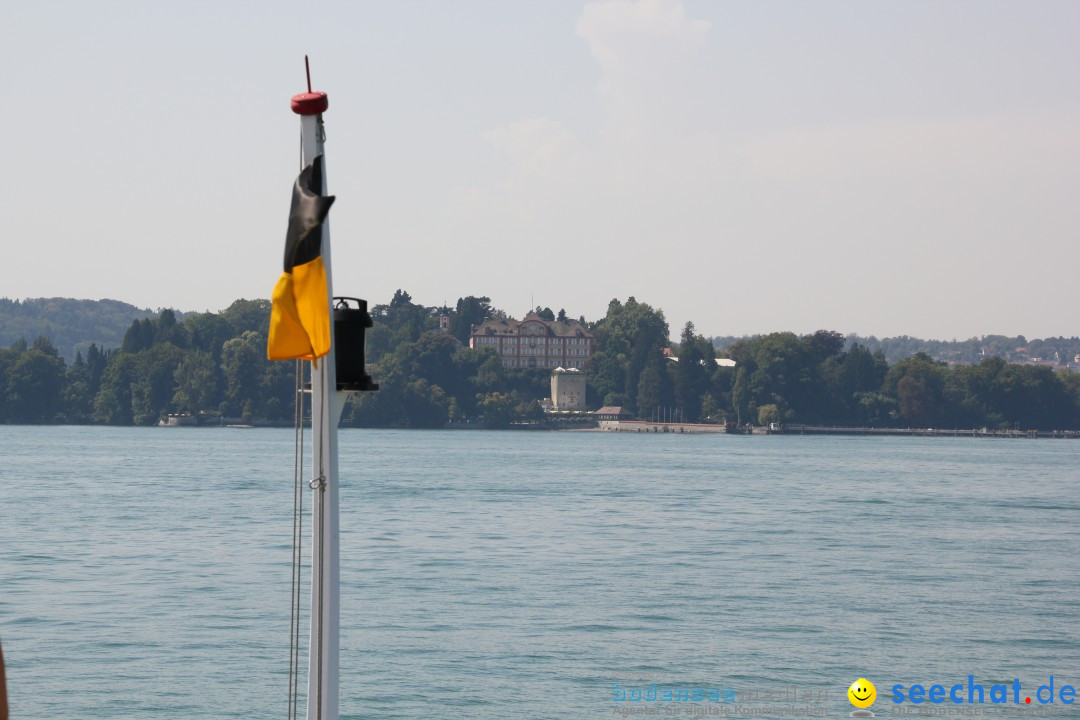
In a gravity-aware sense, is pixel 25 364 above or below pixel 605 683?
above

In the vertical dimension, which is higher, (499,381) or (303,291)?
(499,381)

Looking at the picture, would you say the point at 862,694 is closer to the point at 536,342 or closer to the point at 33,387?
the point at 33,387

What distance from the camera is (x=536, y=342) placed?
192m

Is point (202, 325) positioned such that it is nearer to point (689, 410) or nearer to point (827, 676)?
point (689, 410)

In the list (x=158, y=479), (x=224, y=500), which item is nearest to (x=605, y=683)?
(x=224, y=500)

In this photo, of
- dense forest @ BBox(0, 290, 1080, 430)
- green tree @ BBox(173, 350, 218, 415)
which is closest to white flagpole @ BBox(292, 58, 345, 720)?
dense forest @ BBox(0, 290, 1080, 430)

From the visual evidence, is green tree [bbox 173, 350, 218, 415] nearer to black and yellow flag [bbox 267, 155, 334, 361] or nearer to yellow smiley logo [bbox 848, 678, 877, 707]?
yellow smiley logo [bbox 848, 678, 877, 707]

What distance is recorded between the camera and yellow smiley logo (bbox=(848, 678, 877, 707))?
15.8 meters

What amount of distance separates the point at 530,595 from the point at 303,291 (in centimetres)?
2161

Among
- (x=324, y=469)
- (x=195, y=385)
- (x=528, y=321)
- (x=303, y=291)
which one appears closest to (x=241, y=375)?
(x=195, y=385)

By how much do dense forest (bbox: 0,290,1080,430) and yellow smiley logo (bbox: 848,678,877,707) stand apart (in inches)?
4737

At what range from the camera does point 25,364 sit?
141000 millimetres

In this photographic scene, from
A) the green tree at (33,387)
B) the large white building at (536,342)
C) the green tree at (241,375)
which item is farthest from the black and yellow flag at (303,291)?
the large white building at (536,342)

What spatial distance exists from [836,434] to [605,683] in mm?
149935
